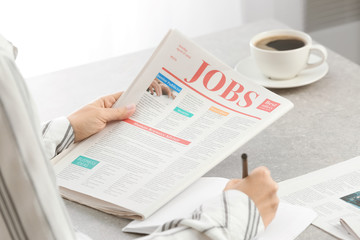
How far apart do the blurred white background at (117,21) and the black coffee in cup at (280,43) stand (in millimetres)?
1166

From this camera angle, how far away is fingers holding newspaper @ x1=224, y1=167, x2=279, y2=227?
724 mm

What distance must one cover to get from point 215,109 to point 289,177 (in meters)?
0.17

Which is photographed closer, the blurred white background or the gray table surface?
the gray table surface

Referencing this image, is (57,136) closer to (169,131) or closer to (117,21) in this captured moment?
(169,131)

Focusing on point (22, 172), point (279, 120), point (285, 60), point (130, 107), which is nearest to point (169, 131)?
point (130, 107)

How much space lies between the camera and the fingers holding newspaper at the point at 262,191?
724 millimetres

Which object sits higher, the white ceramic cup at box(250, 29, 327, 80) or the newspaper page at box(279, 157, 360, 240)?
the white ceramic cup at box(250, 29, 327, 80)

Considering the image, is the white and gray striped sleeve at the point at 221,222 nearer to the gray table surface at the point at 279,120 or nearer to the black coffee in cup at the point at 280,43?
the gray table surface at the point at 279,120

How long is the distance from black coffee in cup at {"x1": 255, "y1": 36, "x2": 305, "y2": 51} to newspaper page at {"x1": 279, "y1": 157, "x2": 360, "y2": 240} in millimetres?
344

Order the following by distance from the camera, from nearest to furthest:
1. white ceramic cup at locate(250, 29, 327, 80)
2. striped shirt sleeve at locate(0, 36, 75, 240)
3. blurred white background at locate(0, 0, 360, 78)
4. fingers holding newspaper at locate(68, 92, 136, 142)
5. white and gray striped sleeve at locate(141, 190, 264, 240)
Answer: striped shirt sleeve at locate(0, 36, 75, 240) → white and gray striped sleeve at locate(141, 190, 264, 240) → fingers holding newspaper at locate(68, 92, 136, 142) → white ceramic cup at locate(250, 29, 327, 80) → blurred white background at locate(0, 0, 360, 78)

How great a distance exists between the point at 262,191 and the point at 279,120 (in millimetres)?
289

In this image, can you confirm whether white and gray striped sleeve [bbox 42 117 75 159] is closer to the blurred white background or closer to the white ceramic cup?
the white ceramic cup

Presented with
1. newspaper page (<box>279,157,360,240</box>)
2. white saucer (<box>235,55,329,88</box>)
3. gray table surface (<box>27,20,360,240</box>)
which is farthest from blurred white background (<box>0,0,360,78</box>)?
newspaper page (<box>279,157,360,240</box>)

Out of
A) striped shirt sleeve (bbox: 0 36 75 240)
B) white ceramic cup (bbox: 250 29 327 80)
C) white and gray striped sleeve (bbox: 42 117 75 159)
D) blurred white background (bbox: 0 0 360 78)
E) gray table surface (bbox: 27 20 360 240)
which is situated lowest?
blurred white background (bbox: 0 0 360 78)
